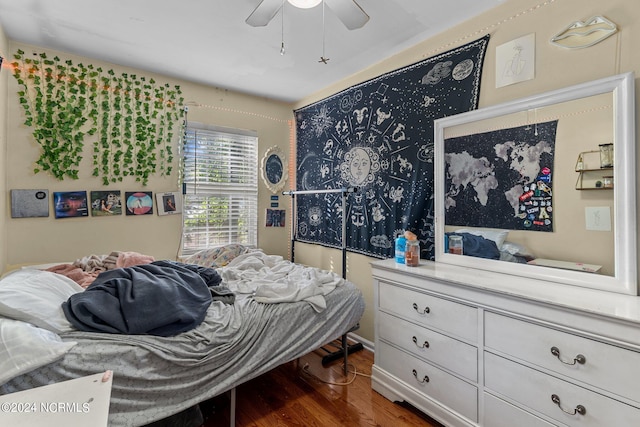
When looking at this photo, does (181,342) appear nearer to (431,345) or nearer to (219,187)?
(431,345)

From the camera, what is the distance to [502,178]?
191cm

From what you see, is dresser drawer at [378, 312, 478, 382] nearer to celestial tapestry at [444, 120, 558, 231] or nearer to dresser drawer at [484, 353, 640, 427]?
dresser drawer at [484, 353, 640, 427]

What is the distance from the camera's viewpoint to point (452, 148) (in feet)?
7.10

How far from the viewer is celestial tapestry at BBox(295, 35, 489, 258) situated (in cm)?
221

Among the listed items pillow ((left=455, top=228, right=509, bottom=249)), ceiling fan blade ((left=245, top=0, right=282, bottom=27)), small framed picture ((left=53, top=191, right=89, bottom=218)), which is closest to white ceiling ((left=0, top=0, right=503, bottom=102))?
ceiling fan blade ((left=245, top=0, right=282, bottom=27))

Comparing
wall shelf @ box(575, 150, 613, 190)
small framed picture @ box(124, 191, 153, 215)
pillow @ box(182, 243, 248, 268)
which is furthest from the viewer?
pillow @ box(182, 243, 248, 268)

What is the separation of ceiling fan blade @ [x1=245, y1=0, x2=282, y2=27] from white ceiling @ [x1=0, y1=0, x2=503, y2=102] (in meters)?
0.26

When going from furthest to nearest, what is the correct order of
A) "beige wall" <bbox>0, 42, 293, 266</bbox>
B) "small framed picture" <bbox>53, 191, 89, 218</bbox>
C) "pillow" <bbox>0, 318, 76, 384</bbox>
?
"small framed picture" <bbox>53, 191, 89, 218</bbox>
"beige wall" <bbox>0, 42, 293, 266</bbox>
"pillow" <bbox>0, 318, 76, 384</bbox>

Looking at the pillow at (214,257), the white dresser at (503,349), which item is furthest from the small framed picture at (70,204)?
the white dresser at (503,349)

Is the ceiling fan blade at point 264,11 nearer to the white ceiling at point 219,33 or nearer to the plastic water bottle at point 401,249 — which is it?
→ the white ceiling at point 219,33

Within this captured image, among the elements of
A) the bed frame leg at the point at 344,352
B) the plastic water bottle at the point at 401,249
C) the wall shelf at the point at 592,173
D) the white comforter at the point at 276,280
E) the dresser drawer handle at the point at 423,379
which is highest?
the wall shelf at the point at 592,173

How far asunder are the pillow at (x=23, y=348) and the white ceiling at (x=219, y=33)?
1883mm

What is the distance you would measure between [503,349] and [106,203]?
10.3 ft

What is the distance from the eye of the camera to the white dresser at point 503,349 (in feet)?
4.01
